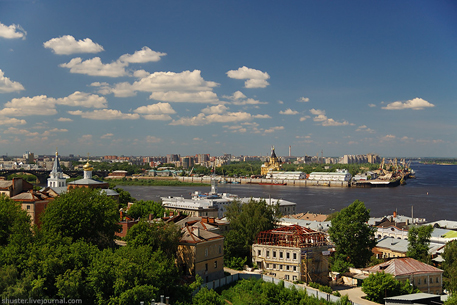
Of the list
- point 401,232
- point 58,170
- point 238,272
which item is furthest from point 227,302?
point 58,170

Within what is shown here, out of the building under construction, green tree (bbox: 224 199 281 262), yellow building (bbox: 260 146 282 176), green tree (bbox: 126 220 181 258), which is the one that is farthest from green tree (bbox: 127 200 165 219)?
yellow building (bbox: 260 146 282 176)

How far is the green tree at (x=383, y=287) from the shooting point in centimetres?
1684

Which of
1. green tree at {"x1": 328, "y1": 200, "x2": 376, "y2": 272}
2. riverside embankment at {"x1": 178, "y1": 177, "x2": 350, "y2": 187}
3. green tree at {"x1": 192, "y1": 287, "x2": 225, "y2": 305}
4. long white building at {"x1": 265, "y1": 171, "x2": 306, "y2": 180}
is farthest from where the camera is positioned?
long white building at {"x1": 265, "y1": 171, "x2": 306, "y2": 180}

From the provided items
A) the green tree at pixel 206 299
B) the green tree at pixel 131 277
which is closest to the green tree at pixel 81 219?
the green tree at pixel 131 277

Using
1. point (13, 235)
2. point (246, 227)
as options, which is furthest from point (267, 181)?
point (13, 235)

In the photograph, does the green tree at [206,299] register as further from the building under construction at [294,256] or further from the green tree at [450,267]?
the green tree at [450,267]

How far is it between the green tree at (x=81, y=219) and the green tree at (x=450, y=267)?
14.6 metres

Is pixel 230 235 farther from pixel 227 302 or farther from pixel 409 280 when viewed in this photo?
pixel 409 280

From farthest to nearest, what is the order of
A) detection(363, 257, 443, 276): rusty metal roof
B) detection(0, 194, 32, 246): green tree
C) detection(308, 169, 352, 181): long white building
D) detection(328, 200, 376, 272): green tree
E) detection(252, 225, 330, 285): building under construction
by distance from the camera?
detection(308, 169, 352, 181): long white building < detection(328, 200, 376, 272): green tree < detection(252, 225, 330, 285): building under construction < detection(363, 257, 443, 276): rusty metal roof < detection(0, 194, 32, 246): green tree

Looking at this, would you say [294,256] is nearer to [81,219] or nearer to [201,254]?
[201,254]

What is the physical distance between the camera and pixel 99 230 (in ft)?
66.2

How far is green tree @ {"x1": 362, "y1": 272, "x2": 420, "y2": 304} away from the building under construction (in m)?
3.17

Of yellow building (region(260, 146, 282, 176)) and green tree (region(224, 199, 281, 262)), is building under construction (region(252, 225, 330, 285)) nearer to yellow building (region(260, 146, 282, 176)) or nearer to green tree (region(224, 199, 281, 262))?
green tree (region(224, 199, 281, 262))

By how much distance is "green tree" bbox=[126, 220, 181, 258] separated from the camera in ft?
60.4
